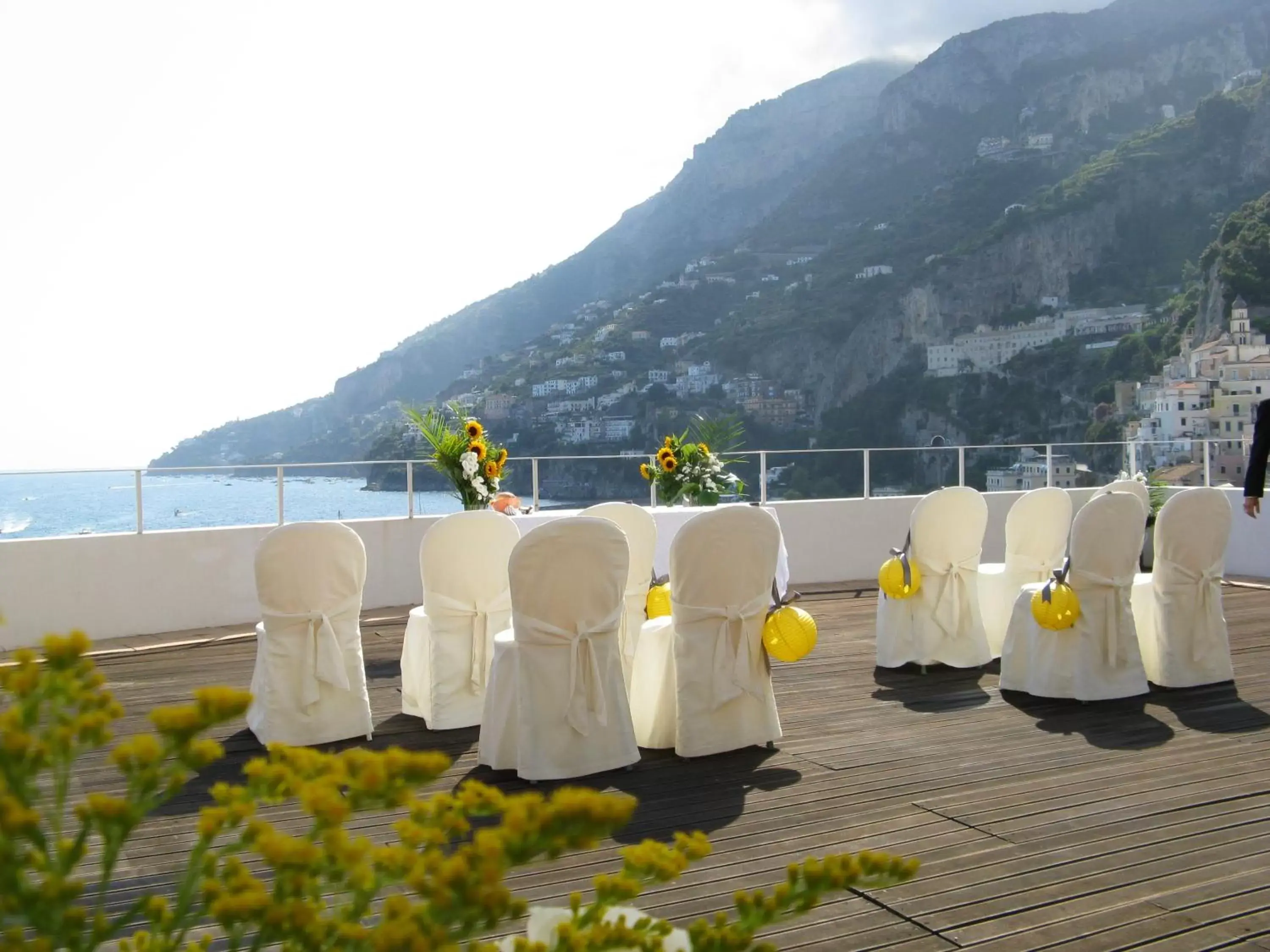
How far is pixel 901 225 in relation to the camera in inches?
2450

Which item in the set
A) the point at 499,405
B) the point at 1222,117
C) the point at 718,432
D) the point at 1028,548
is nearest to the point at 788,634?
the point at 1028,548

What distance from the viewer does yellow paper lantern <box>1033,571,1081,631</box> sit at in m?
5.17

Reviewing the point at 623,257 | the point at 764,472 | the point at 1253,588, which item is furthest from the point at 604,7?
the point at 623,257

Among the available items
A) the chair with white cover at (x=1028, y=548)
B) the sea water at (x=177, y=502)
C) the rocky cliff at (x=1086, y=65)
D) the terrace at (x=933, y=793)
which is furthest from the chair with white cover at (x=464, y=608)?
the rocky cliff at (x=1086, y=65)

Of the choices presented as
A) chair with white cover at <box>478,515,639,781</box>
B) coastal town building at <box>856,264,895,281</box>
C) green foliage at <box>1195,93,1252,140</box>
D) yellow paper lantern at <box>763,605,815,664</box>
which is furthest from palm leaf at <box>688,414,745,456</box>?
green foliage at <box>1195,93,1252,140</box>

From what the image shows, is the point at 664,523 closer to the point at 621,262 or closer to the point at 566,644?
the point at 566,644

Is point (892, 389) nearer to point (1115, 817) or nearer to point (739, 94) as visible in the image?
point (739, 94)

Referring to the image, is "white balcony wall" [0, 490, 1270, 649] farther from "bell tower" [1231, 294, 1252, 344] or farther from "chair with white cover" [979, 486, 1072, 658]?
"bell tower" [1231, 294, 1252, 344]

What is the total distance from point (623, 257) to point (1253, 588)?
58.0 metres

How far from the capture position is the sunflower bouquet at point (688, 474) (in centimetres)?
796

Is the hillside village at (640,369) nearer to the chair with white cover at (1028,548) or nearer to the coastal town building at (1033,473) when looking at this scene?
the coastal town building at (1033,473)

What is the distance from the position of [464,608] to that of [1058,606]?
8.84 feet

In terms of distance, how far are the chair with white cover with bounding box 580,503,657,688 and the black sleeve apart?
3146 millimetres

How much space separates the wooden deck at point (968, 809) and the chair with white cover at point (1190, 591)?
0.44 ft
